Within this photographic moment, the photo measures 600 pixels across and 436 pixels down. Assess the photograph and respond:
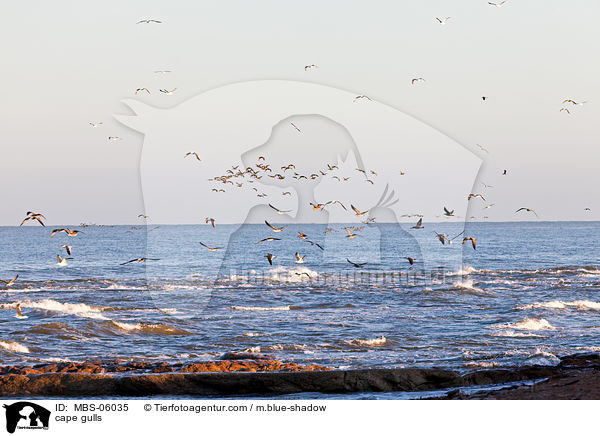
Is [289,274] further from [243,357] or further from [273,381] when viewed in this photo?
[273,381]

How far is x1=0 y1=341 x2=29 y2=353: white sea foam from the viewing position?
18.4 m

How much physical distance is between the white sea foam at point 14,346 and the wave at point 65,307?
21.9 ft

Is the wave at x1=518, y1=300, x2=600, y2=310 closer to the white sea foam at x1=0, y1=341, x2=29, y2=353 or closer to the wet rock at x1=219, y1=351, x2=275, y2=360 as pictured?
the wet rock at x1=219, y1=351, x2=275, y2=360

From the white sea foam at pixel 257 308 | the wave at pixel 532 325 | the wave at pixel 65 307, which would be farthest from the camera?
the white sea foam at pixel 257 308

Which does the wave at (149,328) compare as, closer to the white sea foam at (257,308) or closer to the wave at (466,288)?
the white sea foam at (257,308)

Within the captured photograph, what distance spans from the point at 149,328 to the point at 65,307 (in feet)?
25.3

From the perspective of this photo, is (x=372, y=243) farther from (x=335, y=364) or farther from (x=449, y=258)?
(x=335, y=364)

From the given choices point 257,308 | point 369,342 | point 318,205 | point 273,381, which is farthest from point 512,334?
point 257,308

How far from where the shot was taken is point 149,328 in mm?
22328
